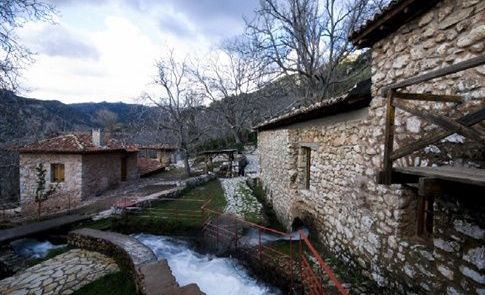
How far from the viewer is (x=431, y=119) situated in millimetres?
2334

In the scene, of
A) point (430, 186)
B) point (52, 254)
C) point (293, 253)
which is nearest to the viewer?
point (430, 186)

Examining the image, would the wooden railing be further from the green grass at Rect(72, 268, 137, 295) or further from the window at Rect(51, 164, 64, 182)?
the window at Rect(51, 164, 64, 182)

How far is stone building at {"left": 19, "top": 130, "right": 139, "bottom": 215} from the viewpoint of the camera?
14023 millimetres

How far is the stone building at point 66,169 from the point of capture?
46.0 ft

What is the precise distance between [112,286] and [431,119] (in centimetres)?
612

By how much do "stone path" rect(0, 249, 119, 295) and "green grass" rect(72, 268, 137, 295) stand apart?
0.60 feet

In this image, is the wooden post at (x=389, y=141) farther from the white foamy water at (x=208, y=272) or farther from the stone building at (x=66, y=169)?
the stone building at (x=66, y=169)

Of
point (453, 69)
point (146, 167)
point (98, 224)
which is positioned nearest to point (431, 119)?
point (453, 69)

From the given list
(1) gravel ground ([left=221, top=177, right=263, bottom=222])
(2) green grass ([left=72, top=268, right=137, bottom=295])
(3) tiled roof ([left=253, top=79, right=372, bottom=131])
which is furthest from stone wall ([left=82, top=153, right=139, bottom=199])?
(3) tiled roof ([left=253, top=79, right=372, bottom=131])

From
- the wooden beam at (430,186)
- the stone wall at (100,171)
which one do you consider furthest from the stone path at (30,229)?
the wooden beam at (430,186)

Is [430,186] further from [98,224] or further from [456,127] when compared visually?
[98,224]

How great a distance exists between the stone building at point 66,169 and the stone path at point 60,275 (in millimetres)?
8020

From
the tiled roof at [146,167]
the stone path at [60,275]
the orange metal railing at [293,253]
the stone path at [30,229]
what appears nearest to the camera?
the orange metal railing at [293,253]

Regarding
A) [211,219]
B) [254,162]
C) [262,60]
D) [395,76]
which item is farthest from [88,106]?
[395,76]
